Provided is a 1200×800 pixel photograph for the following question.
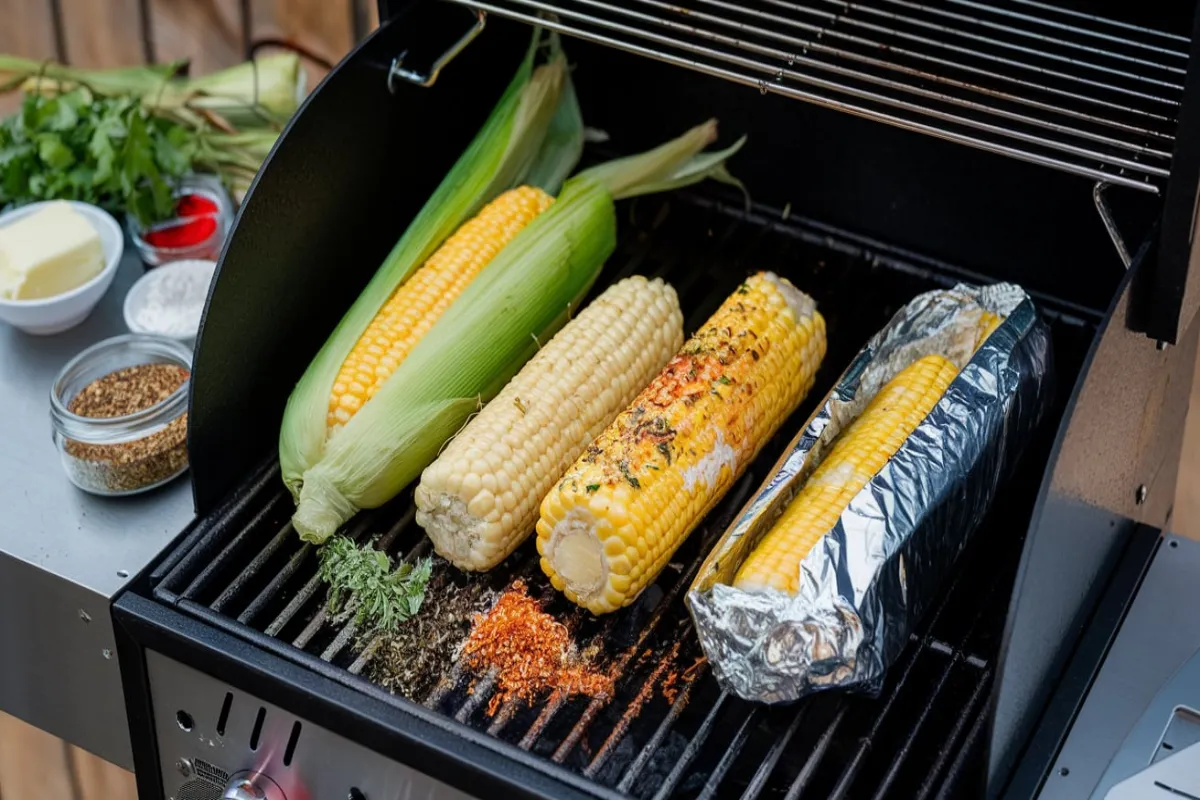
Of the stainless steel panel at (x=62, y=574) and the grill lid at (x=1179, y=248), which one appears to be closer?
the grill lid at (x=1179, y=248)

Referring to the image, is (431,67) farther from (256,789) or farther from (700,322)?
(256,789)

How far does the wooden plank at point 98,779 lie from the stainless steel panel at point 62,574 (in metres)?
0.64

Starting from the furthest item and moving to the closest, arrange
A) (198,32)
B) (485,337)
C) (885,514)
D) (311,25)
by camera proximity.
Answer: (198,32)
(311,25)
(485,337)
(885,514)

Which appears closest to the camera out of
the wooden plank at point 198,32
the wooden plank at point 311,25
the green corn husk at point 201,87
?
the green corn husk at point 201,87

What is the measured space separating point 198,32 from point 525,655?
2241mm

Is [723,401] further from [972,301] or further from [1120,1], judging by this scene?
[1120,1]

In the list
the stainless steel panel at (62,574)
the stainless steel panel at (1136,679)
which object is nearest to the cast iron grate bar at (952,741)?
the stainless steel panel at (1136,679)

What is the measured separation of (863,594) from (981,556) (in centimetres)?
35

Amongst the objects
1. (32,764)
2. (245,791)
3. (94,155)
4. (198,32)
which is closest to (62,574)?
(245,791)

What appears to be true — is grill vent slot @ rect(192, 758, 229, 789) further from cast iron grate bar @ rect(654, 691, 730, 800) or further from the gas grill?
cast iron grate bar @ rect(654, 691, 730, 800)

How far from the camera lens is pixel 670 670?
163cm

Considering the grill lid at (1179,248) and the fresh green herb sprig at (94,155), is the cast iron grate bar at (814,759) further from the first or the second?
the fresh green herb sprig at (94,155)

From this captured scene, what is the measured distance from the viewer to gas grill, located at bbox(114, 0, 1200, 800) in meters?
1.51

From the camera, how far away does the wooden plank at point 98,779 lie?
8.48 feet
